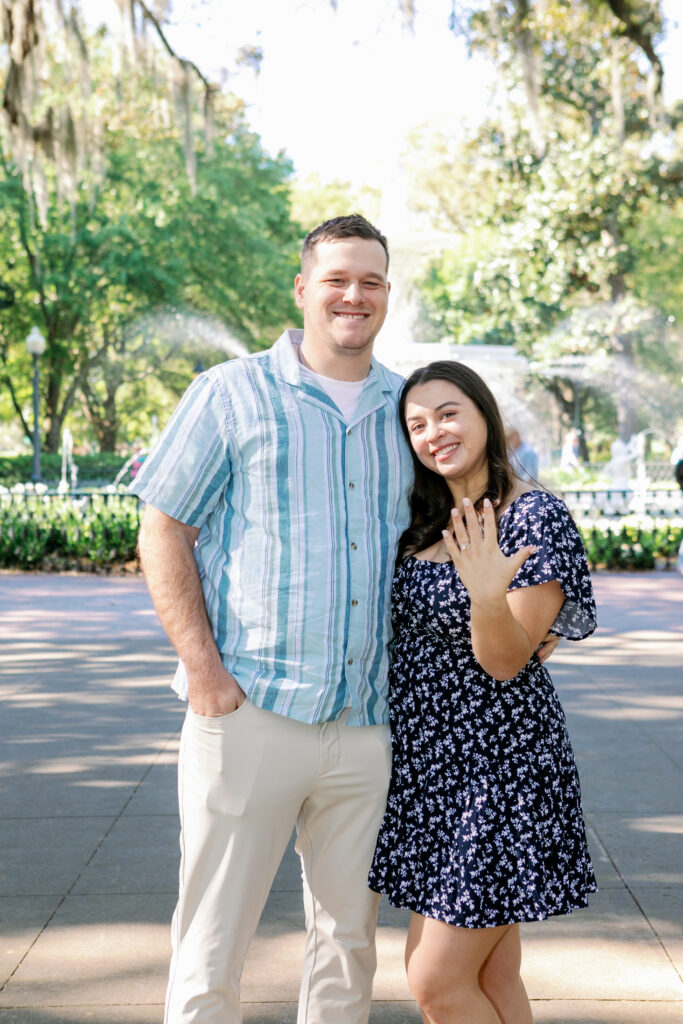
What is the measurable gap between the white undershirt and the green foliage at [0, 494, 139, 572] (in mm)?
12155

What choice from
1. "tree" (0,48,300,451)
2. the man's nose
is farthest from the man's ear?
"tree" (0,48,300,451)

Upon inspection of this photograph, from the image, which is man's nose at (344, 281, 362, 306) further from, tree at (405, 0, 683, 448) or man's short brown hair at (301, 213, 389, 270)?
tree at (405, 0, 683, 448)

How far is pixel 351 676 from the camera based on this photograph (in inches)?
109

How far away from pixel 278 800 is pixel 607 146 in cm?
2548

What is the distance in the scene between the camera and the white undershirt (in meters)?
2.92

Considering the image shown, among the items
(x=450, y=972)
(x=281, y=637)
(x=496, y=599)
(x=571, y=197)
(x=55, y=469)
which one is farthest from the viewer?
(x=55, y=469)

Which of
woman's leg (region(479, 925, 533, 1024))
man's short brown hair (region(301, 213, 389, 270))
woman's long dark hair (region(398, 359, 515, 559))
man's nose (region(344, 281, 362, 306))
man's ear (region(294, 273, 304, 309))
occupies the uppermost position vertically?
man's short brown hair (region(301, 213, 389, 270))

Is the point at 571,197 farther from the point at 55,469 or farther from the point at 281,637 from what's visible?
the point at 281,637

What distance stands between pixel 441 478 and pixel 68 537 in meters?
12.7

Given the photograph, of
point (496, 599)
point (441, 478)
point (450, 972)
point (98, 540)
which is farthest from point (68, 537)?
point (496, 599)

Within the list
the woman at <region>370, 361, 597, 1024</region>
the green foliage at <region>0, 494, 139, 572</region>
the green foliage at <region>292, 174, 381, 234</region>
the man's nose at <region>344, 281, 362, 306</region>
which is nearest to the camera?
the woman at <region>370, 361, 597, 1024</region>

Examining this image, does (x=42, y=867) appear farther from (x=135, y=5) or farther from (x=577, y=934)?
(x=135, y=5)

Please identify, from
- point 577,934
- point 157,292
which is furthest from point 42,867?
point 157,292

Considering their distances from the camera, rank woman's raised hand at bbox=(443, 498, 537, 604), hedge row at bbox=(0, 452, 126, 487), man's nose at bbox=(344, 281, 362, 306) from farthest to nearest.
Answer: hedge row at bbox=(0, 452, 126, 487) → man's nose at bbox=(344, 281, 362, 306) → woman's raised hand at bbox=(443, 498, 537, 604)
